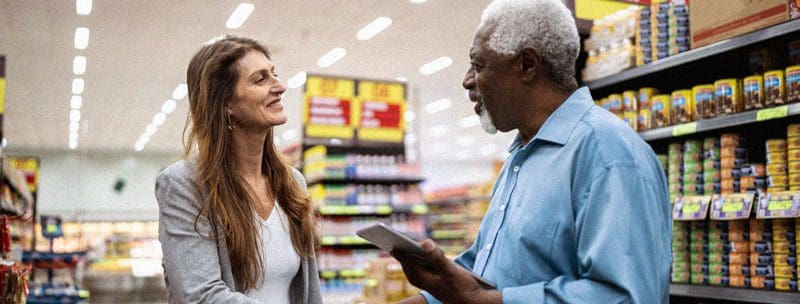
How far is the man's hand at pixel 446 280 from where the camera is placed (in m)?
1.48

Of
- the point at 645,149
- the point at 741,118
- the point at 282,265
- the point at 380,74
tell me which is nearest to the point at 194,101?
the point at 282,265

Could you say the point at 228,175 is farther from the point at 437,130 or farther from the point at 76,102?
the point at 437,130

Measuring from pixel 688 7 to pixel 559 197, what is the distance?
2154 mm

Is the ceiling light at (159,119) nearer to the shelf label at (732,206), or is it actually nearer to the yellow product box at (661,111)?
the yellow product box at (661,111)

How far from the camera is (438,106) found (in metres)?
18.2

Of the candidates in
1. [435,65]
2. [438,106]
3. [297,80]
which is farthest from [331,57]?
[438,106]

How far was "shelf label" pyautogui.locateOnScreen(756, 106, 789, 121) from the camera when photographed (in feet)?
8.79

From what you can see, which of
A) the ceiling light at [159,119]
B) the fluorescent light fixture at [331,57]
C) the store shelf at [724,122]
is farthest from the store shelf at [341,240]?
the ceiling light at [159,119]

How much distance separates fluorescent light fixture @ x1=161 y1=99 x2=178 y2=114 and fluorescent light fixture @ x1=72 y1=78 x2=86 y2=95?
196cm

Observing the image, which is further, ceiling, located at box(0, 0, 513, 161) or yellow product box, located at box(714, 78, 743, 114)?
ceiling, located at box(0, 0, 513, 161)

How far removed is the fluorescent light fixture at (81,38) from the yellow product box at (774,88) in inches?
387

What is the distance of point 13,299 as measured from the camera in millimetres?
2672

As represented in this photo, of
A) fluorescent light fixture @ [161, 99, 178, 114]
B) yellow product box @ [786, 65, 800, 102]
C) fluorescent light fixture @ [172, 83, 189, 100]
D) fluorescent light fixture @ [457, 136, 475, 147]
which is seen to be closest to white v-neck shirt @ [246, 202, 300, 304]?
yellow product box @ [786, 65, 800, 102]

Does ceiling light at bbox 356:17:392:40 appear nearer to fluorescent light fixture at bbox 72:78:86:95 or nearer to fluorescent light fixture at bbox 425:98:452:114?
fluorescent light fixture at bbox 72:78:86:95
